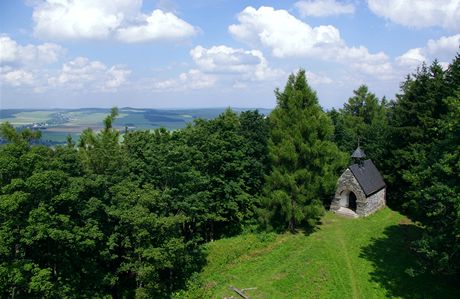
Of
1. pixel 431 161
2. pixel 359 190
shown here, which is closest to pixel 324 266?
pixel 431 161

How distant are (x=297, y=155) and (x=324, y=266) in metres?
9.71

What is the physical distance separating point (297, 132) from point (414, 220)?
49.0ft

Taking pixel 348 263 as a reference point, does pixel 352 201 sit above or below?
above

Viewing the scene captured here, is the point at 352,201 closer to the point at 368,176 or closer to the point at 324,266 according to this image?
the point at 368,176

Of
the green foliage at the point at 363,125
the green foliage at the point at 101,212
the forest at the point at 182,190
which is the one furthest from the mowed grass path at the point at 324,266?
the green foliage at the point at 363,125

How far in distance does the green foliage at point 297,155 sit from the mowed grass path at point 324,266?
8.87 ft

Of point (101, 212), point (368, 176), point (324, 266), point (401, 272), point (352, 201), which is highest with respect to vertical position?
point (368, 176)

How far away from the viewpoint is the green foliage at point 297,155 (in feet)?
104

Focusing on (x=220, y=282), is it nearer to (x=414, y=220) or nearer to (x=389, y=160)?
(x=414, y=220)

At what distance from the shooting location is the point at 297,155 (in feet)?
104

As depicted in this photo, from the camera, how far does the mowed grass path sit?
932 inches

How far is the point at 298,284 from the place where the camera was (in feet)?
80.9

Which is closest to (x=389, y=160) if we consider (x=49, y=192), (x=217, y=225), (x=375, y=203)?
(x=375, y=203)

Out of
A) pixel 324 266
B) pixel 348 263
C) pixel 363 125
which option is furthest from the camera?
pixel 363 125
